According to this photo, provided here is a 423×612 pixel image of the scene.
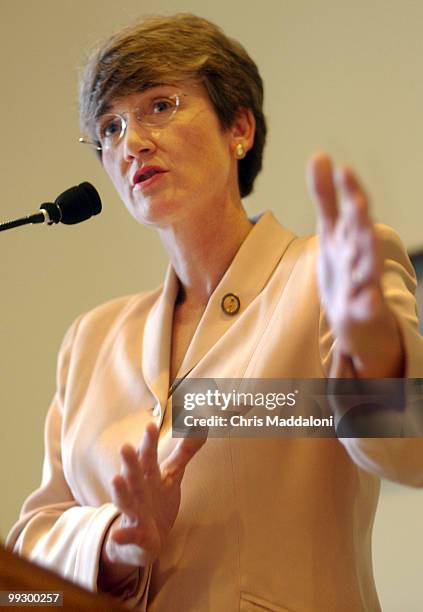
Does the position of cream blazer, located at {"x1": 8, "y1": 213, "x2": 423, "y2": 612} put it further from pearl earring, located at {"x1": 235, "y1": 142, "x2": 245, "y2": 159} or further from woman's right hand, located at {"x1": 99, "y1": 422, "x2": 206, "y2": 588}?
pearl earring, located at {"x1": 235, "y1": 142, "x2": 245, "y2": 159}

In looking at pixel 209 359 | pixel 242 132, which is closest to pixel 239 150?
pixel 242 132

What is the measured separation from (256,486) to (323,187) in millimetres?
439

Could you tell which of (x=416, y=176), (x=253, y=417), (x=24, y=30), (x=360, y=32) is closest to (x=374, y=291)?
(x=253, y=417)

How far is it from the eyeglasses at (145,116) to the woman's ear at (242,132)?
0.11m

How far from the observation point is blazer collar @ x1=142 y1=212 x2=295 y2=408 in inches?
47.2

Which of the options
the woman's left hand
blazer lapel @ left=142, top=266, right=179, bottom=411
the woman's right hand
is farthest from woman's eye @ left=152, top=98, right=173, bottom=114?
the woman's left hand

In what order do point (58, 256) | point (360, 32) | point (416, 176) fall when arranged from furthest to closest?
point (58, 256)
point (360, 32)
point (416, 176)

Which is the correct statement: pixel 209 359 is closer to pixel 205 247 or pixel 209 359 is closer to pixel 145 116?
pixel 205 247

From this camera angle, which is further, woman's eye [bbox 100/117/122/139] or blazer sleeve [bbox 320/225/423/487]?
Answer: woman's eye [bbox 100/117/122/139]

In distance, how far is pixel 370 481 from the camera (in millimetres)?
1100

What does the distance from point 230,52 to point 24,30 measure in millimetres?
1069

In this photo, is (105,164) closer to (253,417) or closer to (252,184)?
(252,184)

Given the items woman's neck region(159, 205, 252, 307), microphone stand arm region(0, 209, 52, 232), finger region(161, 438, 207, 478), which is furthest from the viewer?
woman's neck region(159, 205, 252, 307)

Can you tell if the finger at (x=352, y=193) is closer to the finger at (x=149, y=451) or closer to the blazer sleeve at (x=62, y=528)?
the finger at (x=149, y=451)
